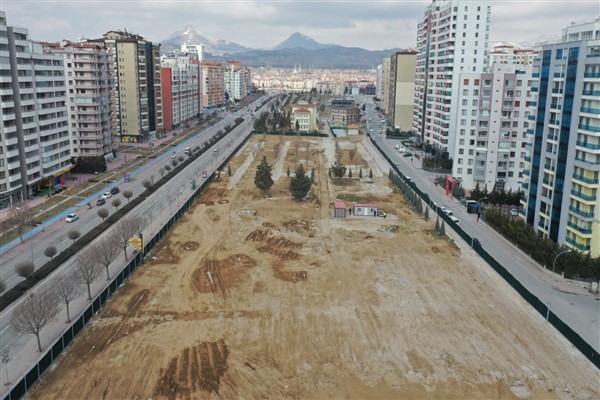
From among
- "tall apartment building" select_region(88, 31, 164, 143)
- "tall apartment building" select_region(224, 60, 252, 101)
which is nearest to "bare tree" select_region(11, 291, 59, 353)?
"tall apartment building" select_region(88, 31, 164, 143)

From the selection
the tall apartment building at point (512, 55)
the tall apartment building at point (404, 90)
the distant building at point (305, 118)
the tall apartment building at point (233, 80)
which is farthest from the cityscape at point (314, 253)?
the tall apartment building at point (233, 80)

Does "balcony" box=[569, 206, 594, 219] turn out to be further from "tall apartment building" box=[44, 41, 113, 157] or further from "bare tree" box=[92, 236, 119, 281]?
"tall apartment building" box=[44, 41, 113, 157]

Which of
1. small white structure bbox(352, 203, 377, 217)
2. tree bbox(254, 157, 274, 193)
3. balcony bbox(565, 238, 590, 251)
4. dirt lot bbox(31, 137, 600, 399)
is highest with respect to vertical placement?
tree bbox(254, 157, 274, 193)

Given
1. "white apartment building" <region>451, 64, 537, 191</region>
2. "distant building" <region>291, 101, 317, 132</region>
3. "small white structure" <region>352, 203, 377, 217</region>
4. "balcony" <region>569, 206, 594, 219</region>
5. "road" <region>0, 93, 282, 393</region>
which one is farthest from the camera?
"distant building" <region>291, 101, 317, 132</region>

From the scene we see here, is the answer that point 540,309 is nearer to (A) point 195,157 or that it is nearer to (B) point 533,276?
(B) point 533,276

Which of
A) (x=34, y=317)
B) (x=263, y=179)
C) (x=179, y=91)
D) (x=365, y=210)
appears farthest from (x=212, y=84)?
(x=34, y=317)

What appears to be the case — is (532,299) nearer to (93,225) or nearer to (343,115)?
(93,225)

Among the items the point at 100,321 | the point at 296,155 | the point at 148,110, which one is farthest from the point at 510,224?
the point at 148,110
